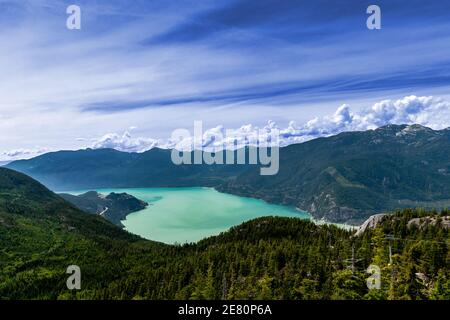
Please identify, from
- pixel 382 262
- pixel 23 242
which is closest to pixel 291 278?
pixel 382 262

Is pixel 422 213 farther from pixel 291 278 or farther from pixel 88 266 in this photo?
pixel 88 266

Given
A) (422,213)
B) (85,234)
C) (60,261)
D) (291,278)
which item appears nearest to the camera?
(291,278)
